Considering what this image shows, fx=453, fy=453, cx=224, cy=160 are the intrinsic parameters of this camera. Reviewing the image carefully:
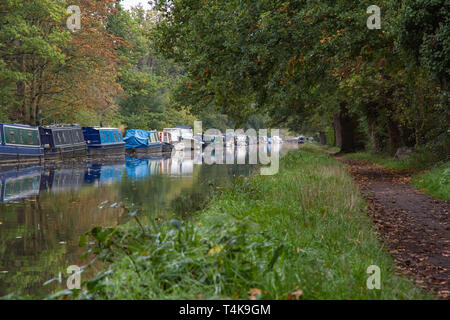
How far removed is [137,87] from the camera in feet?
160

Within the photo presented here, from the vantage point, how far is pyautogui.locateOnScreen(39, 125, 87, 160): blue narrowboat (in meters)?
29.3

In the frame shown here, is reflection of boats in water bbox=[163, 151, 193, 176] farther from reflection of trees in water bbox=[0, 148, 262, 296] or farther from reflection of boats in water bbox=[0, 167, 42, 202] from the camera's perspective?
reflection of boats in water bbox=[0, 167, 42, 202]

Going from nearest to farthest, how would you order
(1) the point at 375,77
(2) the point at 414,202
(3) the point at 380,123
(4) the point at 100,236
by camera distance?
1. (4) the point at 100,236
2. (2) the point at 414,202
3. (1) the point at 375,77
4. (3) the point at 380,123

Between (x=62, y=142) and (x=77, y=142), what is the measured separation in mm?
2153

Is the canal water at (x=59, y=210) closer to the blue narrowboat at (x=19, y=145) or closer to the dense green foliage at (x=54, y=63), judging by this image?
the blue narrowboat at (x=19, y=145)

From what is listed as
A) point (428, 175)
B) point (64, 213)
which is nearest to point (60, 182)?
point (64, 213)

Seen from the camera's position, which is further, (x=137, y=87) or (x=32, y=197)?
(x=137, y=87)

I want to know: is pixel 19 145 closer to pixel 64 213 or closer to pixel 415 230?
pixel 64 213

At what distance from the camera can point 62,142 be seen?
3103 centimetres

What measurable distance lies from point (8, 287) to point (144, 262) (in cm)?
282

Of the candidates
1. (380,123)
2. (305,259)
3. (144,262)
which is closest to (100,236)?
(144,262)

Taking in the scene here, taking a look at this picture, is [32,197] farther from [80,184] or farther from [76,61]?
[76,61]

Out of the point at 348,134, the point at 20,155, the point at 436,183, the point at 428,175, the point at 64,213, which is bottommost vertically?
the point at 64,213

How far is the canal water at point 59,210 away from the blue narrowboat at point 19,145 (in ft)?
14.2
